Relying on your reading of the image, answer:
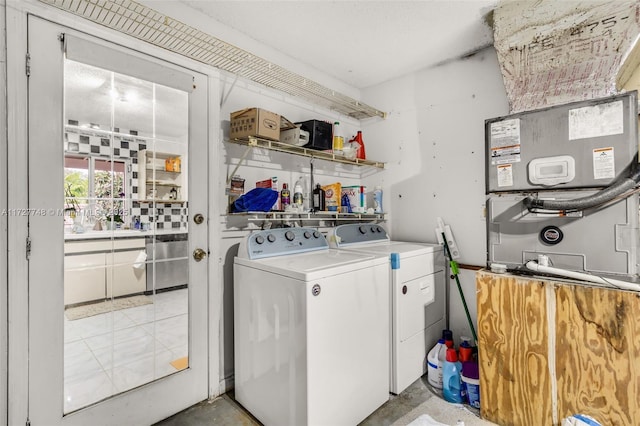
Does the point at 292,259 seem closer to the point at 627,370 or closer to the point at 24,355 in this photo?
the point at 24,355

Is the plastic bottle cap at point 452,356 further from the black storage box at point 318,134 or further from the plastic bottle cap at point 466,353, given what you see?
the black storage box at point 318,134

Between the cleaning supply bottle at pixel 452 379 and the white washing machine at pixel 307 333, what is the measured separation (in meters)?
0.40

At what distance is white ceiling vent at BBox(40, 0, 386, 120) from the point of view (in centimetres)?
149

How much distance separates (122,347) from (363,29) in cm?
246

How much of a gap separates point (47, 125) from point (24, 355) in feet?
3.42

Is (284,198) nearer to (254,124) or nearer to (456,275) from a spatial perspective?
(254,124)

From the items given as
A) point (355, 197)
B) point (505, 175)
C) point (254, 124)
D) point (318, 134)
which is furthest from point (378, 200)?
point (254, 124)

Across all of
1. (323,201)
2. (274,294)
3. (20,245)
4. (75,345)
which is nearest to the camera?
(20,245)

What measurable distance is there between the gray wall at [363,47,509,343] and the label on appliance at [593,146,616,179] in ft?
2.81

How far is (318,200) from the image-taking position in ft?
8.43

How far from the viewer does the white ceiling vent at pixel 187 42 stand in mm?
1491

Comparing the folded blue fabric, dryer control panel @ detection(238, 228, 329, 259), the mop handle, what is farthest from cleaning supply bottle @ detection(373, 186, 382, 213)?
the folded blue fabric

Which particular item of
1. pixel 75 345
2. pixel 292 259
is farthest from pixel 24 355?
pixel 292 259

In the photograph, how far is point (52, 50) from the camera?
147cm
